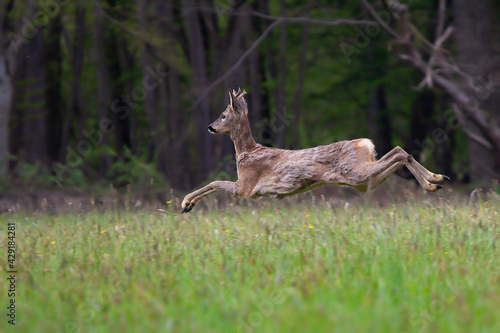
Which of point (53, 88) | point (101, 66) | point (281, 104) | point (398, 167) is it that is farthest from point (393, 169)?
point (53, 88)

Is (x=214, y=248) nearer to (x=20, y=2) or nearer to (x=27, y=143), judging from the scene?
(x=20, y=2)

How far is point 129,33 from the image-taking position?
1623cm

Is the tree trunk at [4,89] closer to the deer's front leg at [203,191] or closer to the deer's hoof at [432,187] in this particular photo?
the deer's front leg at [203,191]

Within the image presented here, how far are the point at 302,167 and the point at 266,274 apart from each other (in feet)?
8.89

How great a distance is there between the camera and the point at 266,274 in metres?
5.37

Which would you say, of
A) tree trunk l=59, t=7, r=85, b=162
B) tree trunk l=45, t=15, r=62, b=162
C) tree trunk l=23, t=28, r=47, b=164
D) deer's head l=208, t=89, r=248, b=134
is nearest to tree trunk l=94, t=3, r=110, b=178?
tree trunk l=59, t=7, r=85, b=162

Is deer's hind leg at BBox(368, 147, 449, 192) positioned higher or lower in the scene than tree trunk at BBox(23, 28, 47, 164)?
lower

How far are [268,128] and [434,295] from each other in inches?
557

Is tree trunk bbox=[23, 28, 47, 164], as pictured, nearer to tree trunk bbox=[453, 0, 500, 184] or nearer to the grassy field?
tree trunk bbox=[453, 0, 500, 184]

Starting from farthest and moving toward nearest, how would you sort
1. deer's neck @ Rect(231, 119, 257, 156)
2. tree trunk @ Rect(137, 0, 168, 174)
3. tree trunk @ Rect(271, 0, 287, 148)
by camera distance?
tree trunk @ Rect(271, 0, 287, 148) < tree trunk @ Rect(137, 0, 168, 174) < deer's neck @ Rect(231, 119, 257, 156)

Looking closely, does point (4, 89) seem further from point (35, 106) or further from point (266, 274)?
point (266, 274)

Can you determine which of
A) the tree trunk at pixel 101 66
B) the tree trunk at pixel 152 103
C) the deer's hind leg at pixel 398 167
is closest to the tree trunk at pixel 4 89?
the tree trunk at pixel 152 103

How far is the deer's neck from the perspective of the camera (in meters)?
8.68

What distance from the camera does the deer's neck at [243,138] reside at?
8.68 meters
